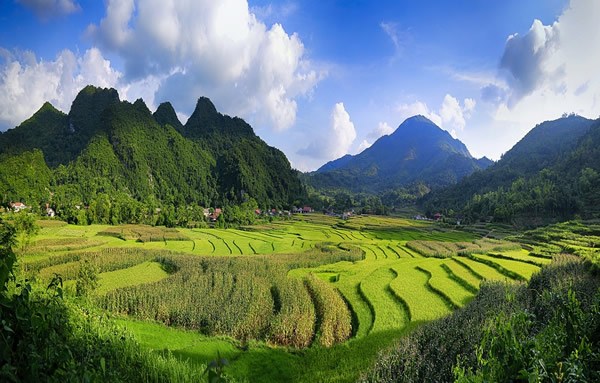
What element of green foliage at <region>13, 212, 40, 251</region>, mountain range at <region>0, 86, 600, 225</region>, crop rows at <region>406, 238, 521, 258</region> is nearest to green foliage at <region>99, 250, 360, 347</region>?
green foliage at <region>13, 212, 40, 251</region>

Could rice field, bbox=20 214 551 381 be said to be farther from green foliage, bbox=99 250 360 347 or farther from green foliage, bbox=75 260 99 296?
green foliage, bbox=75 260 99 296

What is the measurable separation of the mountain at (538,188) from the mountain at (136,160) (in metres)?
64.5

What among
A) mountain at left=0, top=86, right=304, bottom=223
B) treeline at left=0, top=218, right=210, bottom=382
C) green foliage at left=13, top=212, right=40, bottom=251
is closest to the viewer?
treeline at left=0, top=218, right=210, bottom=382

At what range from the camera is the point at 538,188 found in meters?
75.1

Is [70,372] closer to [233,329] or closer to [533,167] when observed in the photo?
[233,329]

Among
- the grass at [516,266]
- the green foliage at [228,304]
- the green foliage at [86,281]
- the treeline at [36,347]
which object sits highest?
the treeline at [36,347]

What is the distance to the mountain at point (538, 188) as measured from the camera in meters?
64.8

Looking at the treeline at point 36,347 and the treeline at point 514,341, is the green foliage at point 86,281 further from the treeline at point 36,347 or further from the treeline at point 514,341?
the treeline at point 514,341

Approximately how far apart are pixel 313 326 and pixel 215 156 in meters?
147

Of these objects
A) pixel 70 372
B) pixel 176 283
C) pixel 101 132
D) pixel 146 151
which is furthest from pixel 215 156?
pixel 70 372

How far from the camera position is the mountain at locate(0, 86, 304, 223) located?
8994 centimetres

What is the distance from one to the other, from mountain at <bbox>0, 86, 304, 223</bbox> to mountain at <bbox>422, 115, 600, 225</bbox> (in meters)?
64.5

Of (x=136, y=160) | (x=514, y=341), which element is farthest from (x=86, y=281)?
(x=136, y=160)

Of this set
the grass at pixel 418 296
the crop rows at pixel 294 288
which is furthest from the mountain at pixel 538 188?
the grass at pixel 418 296
